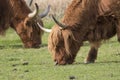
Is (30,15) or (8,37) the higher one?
(30,15)

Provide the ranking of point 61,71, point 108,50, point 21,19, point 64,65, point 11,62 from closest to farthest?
point 61,71 → point 64,65 → point 11,62 → point 108,50 → point 21,19

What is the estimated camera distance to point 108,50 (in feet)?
52.3

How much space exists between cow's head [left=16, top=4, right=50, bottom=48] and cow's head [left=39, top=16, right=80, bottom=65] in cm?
450

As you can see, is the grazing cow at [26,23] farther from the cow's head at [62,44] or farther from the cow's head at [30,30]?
the cow's head at [62,44]

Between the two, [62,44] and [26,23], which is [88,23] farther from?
[26,23]

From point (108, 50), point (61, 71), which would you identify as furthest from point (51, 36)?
point (108, 50)

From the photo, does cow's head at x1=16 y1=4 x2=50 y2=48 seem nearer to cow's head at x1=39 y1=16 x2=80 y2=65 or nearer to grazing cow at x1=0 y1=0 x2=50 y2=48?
grazing cow at x1=0 y1=0 x2=50 y2=48

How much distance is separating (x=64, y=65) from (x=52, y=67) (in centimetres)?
38

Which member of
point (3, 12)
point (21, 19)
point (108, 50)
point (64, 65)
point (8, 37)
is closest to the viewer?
point (64, 65)

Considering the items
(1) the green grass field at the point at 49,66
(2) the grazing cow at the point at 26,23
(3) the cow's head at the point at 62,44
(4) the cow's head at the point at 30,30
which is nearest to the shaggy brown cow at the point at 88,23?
(3) the cow's head at the point at 62,44

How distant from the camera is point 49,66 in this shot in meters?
12.6

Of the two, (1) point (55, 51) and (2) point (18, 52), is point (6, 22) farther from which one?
(1) point (55, 51)

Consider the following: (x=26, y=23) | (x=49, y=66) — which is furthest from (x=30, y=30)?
(x=49, y=66)

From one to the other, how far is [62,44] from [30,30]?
15.6 feet
